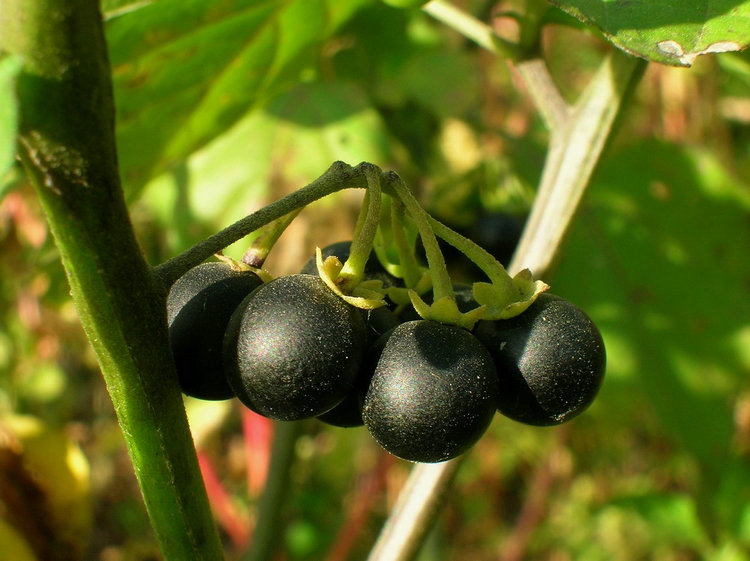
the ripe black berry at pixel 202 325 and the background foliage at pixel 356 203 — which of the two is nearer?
the ripe black berry at pixel 202 325

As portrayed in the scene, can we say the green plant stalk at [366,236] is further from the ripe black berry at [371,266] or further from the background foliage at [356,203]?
the background foliage at [356,203]

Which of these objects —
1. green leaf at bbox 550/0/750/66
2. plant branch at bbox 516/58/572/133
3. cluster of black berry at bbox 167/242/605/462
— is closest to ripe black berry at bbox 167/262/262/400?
cluster of black berry at bbox 167/242/605/462

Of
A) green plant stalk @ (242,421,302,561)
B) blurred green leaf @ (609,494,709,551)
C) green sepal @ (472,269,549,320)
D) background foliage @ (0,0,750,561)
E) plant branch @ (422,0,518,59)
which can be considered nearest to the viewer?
green sepal @ (472,269,549,320)

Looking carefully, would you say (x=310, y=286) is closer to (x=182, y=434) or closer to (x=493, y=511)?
(x=182, y=434)

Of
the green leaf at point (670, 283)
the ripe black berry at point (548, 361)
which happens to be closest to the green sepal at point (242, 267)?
the ripe black berry at point (548, 361)

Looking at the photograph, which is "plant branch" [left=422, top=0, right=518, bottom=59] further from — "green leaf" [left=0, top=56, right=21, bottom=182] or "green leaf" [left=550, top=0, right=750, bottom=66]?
"green leaf" [left=0, top=56, right=21, bottom=182]

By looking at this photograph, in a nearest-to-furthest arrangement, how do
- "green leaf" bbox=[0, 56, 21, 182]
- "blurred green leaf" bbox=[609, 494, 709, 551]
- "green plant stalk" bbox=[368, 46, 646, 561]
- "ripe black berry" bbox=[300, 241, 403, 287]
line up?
"green leaf" bbox=[0, 56, 21, 182], "ripe black berry" bbox=[300, 241, 403, 287], "green plant stalk" bbox=[368, 46, 646, 561], "blurred green leaf" bbox=[609, 494, 709, 551]

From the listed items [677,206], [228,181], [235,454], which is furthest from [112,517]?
[677,206]
